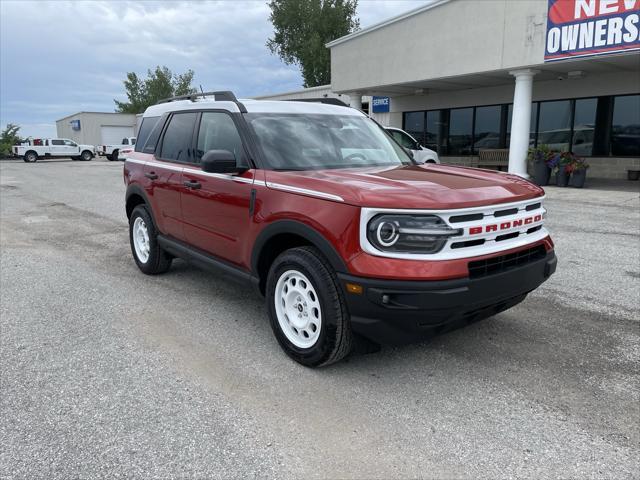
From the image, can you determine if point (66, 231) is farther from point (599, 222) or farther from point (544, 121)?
point (544, 121)

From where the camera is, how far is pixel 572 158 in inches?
582

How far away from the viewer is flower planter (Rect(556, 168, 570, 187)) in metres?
14.8

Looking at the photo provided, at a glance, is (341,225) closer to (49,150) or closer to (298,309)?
(298,309)

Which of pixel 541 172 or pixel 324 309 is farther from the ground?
pixel 541 172

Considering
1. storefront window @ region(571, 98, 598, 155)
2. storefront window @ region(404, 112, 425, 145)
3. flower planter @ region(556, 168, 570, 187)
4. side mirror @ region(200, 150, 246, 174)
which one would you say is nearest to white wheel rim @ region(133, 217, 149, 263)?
side mirror @ region(200, 150, 246, 174)

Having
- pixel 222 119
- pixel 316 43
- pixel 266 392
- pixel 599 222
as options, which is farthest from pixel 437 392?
pixel 316 43

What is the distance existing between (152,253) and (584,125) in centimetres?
1623

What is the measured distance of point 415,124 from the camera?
23453 millimetres

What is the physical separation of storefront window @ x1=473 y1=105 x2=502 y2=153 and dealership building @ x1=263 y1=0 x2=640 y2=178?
40 mm

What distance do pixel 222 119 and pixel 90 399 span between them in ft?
8.06

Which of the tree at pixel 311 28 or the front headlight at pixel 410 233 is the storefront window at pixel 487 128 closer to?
the front headlight at pixel 410 233

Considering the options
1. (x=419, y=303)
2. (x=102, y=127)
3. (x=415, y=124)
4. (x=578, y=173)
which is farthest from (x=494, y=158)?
(x=102, y=127)

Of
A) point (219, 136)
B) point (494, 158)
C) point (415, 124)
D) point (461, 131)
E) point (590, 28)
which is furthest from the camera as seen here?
point (415, 124)

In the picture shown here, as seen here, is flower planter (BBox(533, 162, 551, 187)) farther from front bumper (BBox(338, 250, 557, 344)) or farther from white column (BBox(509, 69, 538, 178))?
front bumper (BBox(338, 250, 557, 344))
